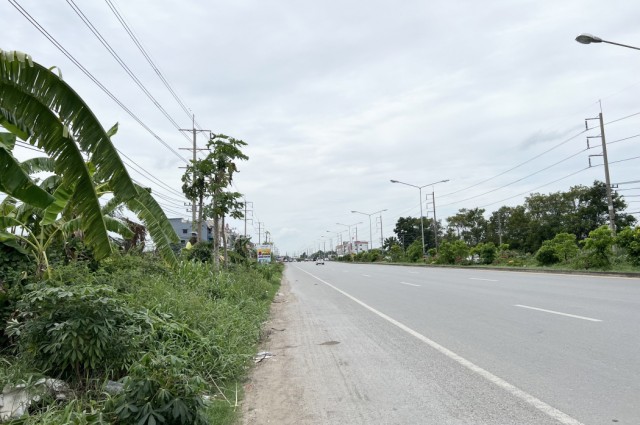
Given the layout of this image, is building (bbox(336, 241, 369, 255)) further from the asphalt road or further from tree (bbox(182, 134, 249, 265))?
the asphalt road

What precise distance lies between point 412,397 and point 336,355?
7.79 feet

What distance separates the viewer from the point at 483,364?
6.12 metres

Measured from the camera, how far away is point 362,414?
459cm

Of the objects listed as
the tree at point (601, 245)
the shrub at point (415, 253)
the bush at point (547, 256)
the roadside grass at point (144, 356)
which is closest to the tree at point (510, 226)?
the shrub at point (415, 253)

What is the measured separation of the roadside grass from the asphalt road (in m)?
1.23

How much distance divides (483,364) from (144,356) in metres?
4.24

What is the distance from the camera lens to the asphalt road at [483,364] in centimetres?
450

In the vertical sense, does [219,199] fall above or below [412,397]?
above

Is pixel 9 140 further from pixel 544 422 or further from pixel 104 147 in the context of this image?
pixel 544 422

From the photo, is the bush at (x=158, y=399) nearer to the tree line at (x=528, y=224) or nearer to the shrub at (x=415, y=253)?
the tree line at (x=528, y=224)

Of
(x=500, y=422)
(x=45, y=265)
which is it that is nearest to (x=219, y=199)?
(x=45, y=265)

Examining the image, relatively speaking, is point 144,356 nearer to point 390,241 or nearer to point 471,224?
point 471,224

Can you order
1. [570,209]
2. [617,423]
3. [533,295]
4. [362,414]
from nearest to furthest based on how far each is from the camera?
[617,423], [362,414], [533,295], [570,209]

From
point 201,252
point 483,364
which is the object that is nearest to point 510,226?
point 201,252
